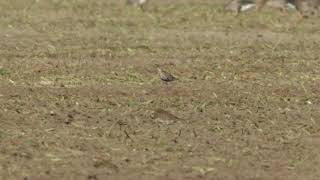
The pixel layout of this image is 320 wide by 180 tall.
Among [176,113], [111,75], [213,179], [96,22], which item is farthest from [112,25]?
[213,179]

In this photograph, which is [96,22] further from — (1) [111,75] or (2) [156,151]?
(2) [156,151]

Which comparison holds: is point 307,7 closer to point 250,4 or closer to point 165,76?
point 250,4

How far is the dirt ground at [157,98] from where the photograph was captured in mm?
6395

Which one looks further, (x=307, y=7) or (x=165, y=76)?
(x=307, y=7)

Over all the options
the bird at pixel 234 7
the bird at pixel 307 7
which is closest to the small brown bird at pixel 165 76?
the bird at pixel 234 7

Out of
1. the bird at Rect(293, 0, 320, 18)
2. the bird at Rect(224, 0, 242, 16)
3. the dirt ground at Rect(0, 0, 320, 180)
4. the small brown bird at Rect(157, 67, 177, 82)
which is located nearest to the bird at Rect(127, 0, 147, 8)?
the dirt ground at Rect(0, 0, 320, 180)

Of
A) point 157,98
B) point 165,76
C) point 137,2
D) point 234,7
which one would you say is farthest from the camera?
point 137,2

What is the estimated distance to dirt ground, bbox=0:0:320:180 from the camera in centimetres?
639

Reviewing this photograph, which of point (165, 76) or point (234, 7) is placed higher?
point (234, 7)

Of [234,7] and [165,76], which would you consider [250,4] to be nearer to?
[234,7]

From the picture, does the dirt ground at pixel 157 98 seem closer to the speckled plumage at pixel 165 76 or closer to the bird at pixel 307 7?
the speckled plumage at pixel 165 76

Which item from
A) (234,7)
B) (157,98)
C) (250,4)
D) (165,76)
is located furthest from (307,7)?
(157,98)

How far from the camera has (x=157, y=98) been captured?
8.24 meters

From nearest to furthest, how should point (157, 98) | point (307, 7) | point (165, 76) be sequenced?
point (157, 98) → point (165, 76) → point (307, 7)
